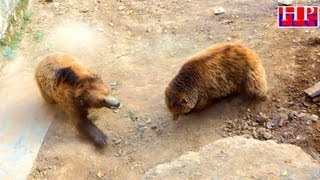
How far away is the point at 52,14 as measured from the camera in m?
8.41

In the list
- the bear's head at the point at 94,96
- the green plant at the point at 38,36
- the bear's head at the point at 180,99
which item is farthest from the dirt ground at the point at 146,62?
the bear's head at the point at 94,96

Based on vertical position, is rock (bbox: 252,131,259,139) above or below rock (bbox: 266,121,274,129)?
below

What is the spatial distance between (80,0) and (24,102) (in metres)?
2.17

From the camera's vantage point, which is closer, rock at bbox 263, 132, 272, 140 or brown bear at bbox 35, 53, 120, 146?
rock at bbox 263, 132, 272, 140

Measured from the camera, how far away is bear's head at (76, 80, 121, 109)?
6.16 meters

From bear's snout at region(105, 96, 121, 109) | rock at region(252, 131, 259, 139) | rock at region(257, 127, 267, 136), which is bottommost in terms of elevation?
rock at region(252, 131, 259, 139)

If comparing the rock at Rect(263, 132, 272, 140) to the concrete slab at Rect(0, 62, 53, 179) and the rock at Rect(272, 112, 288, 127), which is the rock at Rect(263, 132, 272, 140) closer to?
the rock at Rect(272, 112, 288, 127)

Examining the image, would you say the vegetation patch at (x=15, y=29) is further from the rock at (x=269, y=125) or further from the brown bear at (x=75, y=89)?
the rock at (x=269, y=125)

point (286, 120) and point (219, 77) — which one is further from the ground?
point (219, 77)

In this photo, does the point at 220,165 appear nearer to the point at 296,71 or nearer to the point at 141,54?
the point at 296,71

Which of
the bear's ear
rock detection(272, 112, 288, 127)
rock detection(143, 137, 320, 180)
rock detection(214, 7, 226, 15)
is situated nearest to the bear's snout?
the bear's ear

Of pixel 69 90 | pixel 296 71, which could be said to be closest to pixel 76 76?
pixel 69 90

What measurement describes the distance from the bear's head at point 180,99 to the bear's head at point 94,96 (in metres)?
0.56

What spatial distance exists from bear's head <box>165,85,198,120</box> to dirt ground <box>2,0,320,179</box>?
0.29 metres
